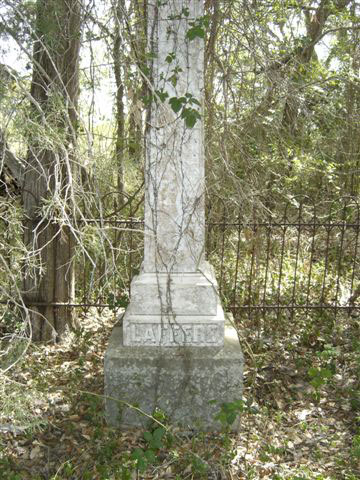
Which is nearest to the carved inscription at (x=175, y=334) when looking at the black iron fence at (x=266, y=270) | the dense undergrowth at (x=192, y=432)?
the dense undergrowth at (x=192, y=432)

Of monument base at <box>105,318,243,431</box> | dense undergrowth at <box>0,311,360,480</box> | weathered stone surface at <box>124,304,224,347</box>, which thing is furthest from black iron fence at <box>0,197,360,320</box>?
monument base at <box>105,318,243,431</box>

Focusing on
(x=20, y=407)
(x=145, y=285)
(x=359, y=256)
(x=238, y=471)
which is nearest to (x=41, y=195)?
(x=145, y=285)

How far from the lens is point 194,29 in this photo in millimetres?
2984

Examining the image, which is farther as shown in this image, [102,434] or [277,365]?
[277,365]

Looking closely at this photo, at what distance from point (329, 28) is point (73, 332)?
5415mm

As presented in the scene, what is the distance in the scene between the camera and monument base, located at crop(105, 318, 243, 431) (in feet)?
11.1

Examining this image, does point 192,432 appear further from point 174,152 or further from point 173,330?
point 174,152

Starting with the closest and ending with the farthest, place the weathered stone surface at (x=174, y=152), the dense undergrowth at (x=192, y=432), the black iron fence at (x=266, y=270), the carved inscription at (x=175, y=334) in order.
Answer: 1. the dense undergrowth at (x=192, y=432)
2. the weathered stone surface at (x=174, y=152)
3. the carved inscription at (x=175, y=334)
4. the black iron fence at (x=266, y=270)

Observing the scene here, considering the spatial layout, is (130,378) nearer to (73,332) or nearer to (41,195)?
(73,332)

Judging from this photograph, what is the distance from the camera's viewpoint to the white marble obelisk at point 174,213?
10.6ft

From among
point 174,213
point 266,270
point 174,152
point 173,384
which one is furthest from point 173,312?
point 266,270

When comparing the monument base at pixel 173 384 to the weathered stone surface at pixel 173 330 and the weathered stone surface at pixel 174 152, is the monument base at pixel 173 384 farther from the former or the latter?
the weathered stone surface at pixel 174 152

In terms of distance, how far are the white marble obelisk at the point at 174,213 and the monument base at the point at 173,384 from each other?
0.45ft

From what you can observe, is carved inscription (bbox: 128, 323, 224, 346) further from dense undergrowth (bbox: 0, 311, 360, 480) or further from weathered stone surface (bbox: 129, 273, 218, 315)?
dense undergrowth (bbox: 0, 311, 360, 480)
